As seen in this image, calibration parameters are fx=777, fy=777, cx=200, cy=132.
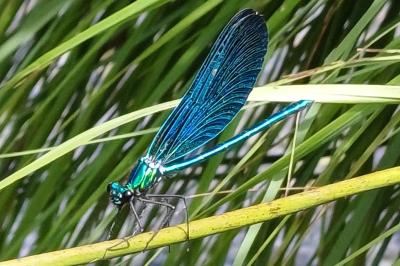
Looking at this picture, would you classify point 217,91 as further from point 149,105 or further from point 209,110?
point 149,105

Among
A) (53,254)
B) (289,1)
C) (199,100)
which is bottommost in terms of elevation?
(53,254)

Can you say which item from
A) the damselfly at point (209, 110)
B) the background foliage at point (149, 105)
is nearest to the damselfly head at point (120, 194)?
the damselfly at point (209, 110)

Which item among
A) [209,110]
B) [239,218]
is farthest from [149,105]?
[239,218]

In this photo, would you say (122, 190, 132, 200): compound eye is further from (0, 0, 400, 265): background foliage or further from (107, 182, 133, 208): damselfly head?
(0, 0, 400, 265): background foliage

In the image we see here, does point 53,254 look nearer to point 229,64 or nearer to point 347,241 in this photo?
point 229,64

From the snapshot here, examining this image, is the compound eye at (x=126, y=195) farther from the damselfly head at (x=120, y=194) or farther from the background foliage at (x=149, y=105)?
the background foliage at (x=149, y=105)

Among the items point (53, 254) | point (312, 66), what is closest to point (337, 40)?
point (312, 66)

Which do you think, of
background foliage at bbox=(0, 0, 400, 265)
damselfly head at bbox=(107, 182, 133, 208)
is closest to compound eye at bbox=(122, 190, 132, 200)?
damselfly head at bbox=(107, 182, 133, 208)
